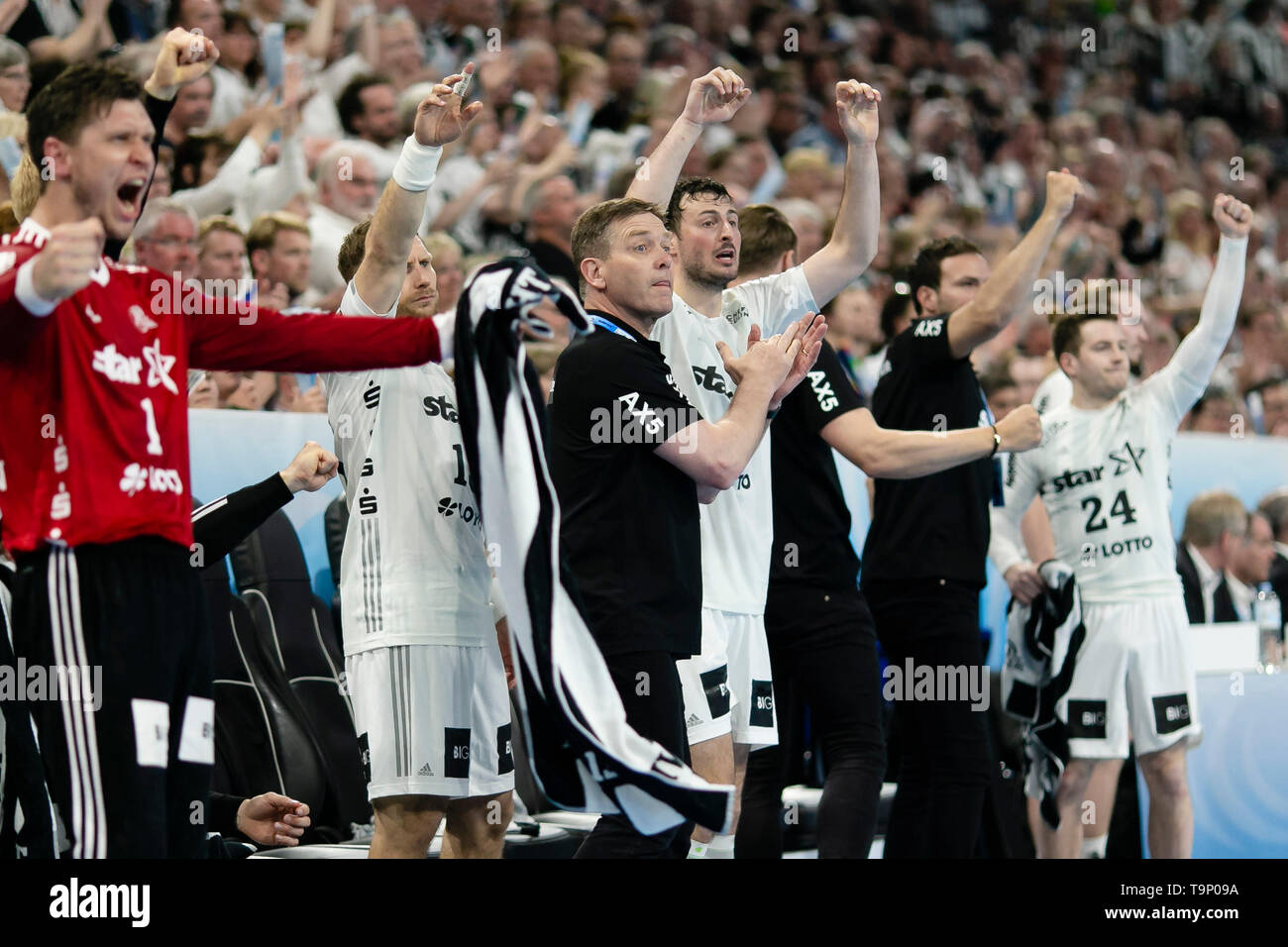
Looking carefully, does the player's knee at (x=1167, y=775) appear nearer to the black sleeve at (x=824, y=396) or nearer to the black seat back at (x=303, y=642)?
the black sleeve at (x=824, y=396)

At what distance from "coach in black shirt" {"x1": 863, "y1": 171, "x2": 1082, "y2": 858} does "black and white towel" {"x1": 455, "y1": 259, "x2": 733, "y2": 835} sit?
72.0 inches

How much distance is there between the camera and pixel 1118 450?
6.46 metres

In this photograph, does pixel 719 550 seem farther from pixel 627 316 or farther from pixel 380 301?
pixel 380 301

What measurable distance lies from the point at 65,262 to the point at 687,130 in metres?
2.73

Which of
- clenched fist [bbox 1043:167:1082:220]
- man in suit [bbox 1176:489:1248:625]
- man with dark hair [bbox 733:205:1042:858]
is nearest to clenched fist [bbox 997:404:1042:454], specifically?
man with dark hair [bbox 733:205:1042:858]

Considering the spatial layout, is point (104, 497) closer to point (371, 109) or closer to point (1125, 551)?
point (1125, 551)

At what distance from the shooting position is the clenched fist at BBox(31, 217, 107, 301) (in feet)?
9.46

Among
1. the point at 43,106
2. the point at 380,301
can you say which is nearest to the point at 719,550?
the point at 380,301

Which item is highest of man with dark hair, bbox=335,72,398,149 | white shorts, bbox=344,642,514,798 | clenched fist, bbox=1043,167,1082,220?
man with dark hair, bbox=335,72,398,149

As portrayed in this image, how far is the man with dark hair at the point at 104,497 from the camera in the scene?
3.04 meters

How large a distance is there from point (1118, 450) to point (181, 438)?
4.24 metres

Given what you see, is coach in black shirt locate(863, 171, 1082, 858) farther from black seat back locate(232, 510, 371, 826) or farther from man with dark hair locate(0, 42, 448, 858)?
man with dark hair locate(0, 42, 448, 858)

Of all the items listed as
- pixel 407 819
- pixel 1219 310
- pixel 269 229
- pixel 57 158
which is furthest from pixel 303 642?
pixel 1219 310

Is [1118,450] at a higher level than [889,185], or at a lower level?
lower
